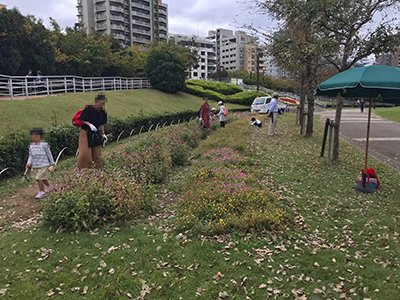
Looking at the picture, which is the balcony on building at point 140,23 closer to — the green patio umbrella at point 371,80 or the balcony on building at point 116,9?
the balcony on building at point 116,9

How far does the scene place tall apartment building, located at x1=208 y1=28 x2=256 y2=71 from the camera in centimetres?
11500

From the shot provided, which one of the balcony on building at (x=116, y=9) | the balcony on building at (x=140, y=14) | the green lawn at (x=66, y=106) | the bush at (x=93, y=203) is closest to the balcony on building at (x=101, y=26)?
the balcony on building at (x=116, y=9)

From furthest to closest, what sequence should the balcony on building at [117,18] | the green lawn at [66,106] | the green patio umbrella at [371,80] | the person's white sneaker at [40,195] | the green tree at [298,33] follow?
the balcony on building at [117,18], the green lawn at [66,106], the green tree at [298,33], the person's white sneaker at [40,195], the green patio umbrella at [371,80]

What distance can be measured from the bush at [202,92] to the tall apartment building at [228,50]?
76.1m

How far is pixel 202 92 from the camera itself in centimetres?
4006

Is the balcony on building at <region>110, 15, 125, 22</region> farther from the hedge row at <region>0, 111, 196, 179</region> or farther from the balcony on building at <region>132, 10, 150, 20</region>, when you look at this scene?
the hedge row at <region>0, 111, 196, 179</region>

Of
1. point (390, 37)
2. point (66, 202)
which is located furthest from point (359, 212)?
point (390, 37)

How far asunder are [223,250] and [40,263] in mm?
2149

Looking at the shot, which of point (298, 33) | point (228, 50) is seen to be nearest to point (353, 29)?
point (298, 33)

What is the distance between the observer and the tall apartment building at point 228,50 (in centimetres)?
11500

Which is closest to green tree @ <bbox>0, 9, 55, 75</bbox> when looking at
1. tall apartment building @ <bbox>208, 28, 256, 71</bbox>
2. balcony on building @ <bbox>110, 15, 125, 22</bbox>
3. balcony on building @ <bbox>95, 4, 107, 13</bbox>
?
balcony on building @ <bbox>110, 15, 125, 22</bbox>

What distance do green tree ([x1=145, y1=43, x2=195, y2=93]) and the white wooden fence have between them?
3.92 feet

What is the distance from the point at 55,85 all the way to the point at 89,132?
1705cm

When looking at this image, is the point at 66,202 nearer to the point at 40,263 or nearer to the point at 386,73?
the point at 40,263
